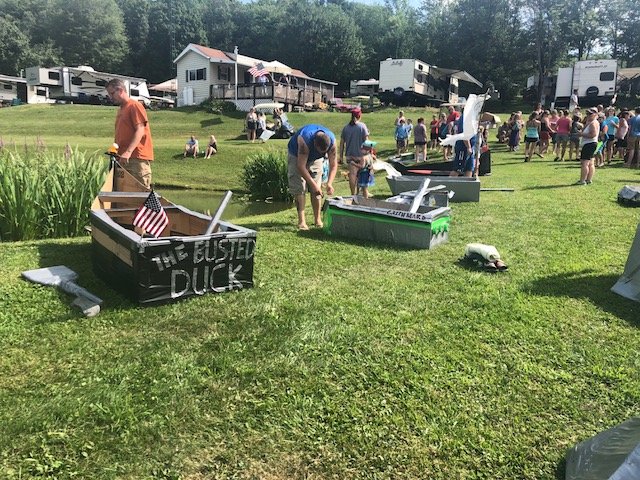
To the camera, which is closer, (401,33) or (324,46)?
(324,46)

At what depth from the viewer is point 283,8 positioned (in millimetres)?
77000

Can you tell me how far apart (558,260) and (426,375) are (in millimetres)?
2987

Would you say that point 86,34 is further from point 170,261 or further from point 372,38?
point 170,261

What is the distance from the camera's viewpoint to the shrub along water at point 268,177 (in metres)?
12.9

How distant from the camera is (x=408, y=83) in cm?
3950

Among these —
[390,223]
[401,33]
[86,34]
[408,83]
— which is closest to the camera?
[390,223]

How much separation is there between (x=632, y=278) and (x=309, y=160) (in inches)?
148

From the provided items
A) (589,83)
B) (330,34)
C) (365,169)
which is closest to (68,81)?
(330,34)

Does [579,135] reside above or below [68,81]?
below

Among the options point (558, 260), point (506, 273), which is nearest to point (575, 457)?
point (506, 273)

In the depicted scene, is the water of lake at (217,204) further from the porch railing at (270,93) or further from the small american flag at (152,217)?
the porch railing at (270,93)

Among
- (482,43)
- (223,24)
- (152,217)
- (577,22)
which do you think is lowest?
(152,217)

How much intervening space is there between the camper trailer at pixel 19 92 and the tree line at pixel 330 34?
12569 mm

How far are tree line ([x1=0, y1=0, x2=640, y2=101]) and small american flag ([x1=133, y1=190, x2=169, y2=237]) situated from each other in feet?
165
